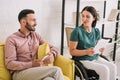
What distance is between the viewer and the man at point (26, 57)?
215cm

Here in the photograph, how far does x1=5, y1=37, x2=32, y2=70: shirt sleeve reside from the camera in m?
2.15

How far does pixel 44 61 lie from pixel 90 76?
1.98ft

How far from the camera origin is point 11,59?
2158mm

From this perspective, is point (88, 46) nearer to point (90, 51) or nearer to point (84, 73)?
point (90, 51)

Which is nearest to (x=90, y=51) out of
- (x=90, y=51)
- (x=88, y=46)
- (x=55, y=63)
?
(x=90, y=51)

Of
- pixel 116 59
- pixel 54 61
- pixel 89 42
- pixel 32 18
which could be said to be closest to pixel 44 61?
pixel 54 61

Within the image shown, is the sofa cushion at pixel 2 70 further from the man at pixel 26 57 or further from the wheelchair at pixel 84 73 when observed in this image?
the wheelchair at pixel 84 73

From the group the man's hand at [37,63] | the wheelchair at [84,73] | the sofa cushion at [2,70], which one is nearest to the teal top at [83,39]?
the wheelchair at [84,73]

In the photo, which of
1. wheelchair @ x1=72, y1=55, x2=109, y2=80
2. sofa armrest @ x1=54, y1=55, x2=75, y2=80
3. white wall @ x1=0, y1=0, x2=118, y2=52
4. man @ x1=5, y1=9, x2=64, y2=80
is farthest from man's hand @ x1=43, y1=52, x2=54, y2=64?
white wall @ x1=0, y1=0, x2=118, y2=52

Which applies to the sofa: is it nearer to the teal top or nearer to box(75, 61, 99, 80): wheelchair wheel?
box(75, 61, 99, 80): wheelchair wheel

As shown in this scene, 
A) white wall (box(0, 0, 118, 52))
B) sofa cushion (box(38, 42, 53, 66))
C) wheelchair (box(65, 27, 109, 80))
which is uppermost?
white wall (box(0, 0, 118, 52))

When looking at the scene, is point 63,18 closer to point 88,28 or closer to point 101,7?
point 88,28

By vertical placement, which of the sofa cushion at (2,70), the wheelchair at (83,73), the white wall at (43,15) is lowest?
the wheelchair at (83,73)

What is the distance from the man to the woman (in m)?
0.34
